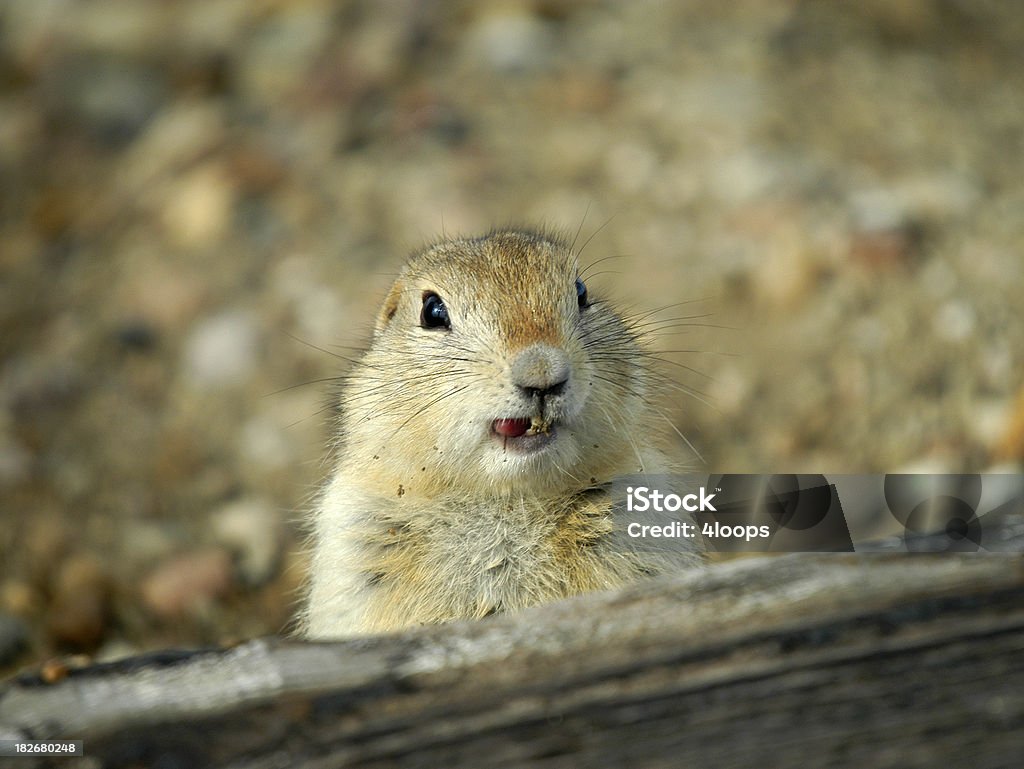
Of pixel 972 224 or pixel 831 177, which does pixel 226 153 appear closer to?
→ pixel 831 177

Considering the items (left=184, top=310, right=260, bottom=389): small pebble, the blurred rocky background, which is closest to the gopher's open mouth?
the blurred rocky background

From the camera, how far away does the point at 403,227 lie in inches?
259

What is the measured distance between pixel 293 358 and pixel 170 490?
3.21ft

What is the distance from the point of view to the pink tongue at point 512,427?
2.94 metres

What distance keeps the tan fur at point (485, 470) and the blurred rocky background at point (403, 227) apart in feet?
4.08

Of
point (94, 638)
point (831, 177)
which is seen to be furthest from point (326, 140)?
point (94, 638)

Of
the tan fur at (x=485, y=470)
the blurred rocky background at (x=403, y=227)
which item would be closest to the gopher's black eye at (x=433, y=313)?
the tan fur at (x=485, y=470)

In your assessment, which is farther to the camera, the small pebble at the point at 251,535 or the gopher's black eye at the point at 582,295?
the small pebble at the point at 251,535

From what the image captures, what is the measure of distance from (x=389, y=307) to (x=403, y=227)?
8.71 feet

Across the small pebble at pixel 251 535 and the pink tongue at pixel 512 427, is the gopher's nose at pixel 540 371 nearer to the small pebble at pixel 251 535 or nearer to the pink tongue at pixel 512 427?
the pink tongue at pixel 512 427

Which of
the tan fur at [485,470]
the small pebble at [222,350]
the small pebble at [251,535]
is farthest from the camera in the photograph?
the small pebble at [222,350]

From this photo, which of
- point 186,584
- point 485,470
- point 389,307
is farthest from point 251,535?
point 485,470

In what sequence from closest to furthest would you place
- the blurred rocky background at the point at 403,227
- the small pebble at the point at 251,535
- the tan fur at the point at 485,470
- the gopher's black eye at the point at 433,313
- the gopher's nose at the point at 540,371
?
the gopher's nose at the point at 540,371
the tan fur at the point at 485,470
the gopher's black eye at the point at 433,313
the small pebble at the point at 251,535
the blurred rocky background at the point at 403,227

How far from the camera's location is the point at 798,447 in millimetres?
5496
